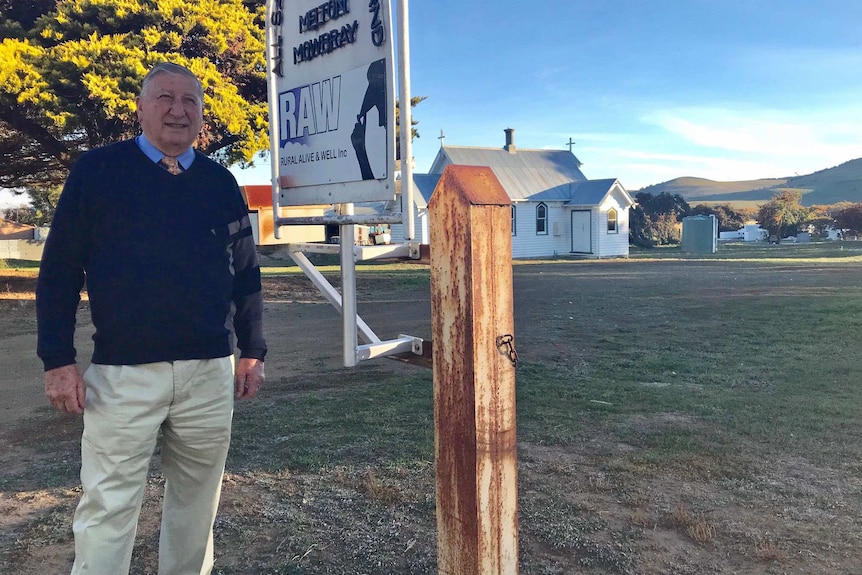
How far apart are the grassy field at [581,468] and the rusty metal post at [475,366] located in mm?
1176

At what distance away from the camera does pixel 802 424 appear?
527cm

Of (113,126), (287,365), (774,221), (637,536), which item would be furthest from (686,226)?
(637,536)

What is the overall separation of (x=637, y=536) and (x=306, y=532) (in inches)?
63.8

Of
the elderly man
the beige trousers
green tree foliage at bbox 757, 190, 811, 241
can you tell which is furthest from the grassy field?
green tree foliage at bbox 757, 190, 811, 241

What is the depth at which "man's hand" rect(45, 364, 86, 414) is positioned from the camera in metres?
2.28

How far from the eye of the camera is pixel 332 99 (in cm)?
274

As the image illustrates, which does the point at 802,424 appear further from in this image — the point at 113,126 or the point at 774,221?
the point at 774,221

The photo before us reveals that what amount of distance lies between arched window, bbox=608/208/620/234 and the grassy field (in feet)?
76.4

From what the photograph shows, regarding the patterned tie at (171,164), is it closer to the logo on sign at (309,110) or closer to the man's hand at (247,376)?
the logo on sign at (309,110)

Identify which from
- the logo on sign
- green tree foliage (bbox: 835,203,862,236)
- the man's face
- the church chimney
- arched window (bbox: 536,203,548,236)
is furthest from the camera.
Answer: green tree foliage (bbox: 835,203,862,236)

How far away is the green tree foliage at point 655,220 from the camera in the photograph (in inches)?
1594

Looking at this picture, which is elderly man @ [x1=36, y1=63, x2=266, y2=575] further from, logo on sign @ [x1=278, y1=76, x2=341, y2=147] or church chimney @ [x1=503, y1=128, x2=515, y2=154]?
church chimney @ [x1=503, y1=128, x2=515, y2=154]

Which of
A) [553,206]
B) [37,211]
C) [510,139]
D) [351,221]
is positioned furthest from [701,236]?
[37,211]

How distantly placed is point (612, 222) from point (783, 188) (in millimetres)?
123517
